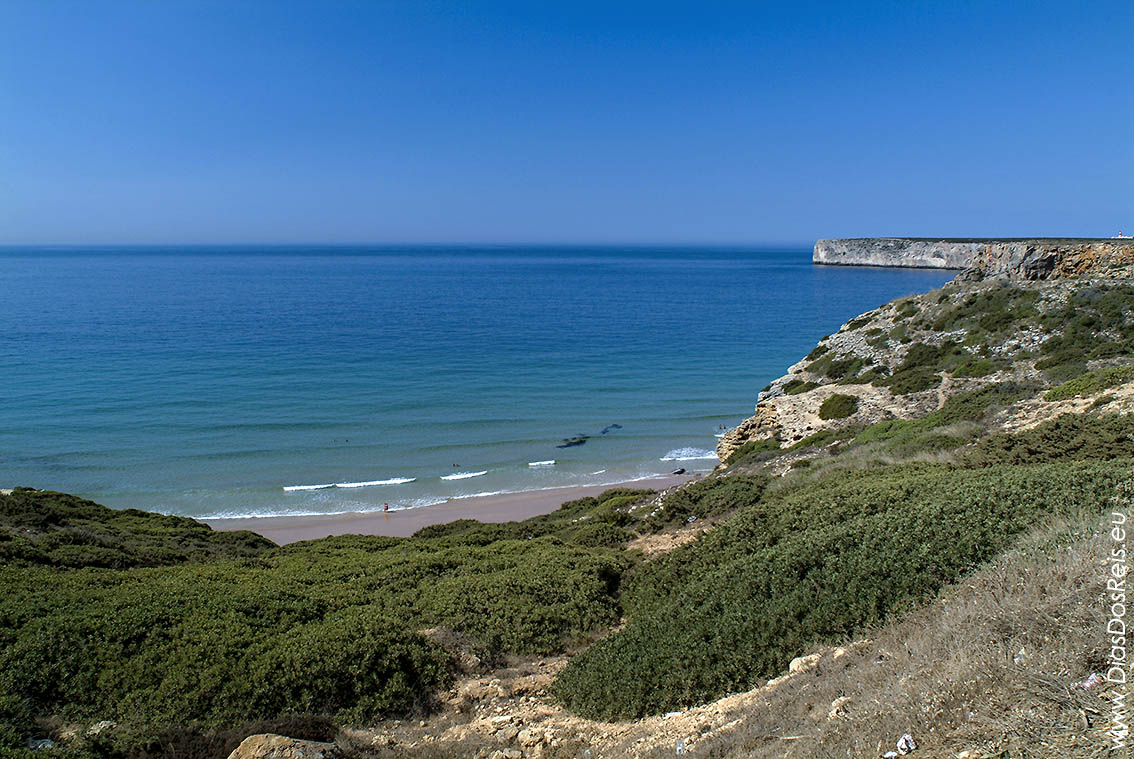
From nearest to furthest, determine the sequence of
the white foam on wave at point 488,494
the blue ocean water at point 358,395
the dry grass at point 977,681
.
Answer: the dry grass at point 977,681 → the white foam on wave at point 488,494 → the blue ocean water at point 358,395

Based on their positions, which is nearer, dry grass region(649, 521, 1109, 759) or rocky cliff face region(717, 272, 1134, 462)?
dry grass region(649, 521, 1109, 759)

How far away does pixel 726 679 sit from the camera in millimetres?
7238

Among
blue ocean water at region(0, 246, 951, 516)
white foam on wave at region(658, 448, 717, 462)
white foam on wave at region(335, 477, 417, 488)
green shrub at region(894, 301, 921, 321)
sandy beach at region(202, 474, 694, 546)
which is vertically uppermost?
green shrub at region(894, 301, 921, 321)

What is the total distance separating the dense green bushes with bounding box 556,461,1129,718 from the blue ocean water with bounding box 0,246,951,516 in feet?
73.0

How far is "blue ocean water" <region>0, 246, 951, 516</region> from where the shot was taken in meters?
32.2

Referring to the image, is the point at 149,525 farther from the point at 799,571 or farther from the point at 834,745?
the point at 834,745

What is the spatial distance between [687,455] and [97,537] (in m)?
27.2

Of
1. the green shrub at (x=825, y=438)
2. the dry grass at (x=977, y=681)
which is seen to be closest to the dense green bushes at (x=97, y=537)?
the dry grass at (x=977, y=681)

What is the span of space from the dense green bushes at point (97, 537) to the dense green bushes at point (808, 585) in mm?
10773

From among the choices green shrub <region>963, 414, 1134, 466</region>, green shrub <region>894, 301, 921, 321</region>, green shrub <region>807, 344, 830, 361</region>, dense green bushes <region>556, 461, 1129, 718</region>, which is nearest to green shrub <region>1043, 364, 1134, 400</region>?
green shrub <region>963, 414, 1134, 466</region>

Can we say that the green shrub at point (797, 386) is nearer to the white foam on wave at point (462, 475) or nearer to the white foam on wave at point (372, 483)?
the white foam on wave at point (462, 475)

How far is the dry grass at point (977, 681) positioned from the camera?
14.0ft

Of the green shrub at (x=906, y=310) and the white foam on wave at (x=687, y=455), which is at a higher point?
the green shrub at (x=906, y=310)

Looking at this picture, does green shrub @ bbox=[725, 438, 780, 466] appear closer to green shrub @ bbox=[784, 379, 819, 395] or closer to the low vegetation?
green shrub @ bbox=[784, 379, 819, 395]
